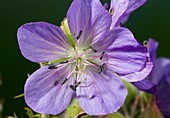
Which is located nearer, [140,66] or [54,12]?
[140,66]

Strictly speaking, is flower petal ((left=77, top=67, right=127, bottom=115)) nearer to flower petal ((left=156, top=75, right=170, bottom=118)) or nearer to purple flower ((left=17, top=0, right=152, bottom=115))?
purple flower ((left=17, top=0, right=152, bottom=115))

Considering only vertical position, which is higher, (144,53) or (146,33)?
(144,53)

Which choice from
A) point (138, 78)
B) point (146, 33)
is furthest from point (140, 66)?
point (146, 33)

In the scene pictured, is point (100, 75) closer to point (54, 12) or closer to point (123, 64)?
point (123, 64)

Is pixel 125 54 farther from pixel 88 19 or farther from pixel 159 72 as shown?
pixel 159 72

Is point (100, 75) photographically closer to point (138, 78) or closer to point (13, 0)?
point (138, 78)

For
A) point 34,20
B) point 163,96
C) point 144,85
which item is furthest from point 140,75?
point 34,20
